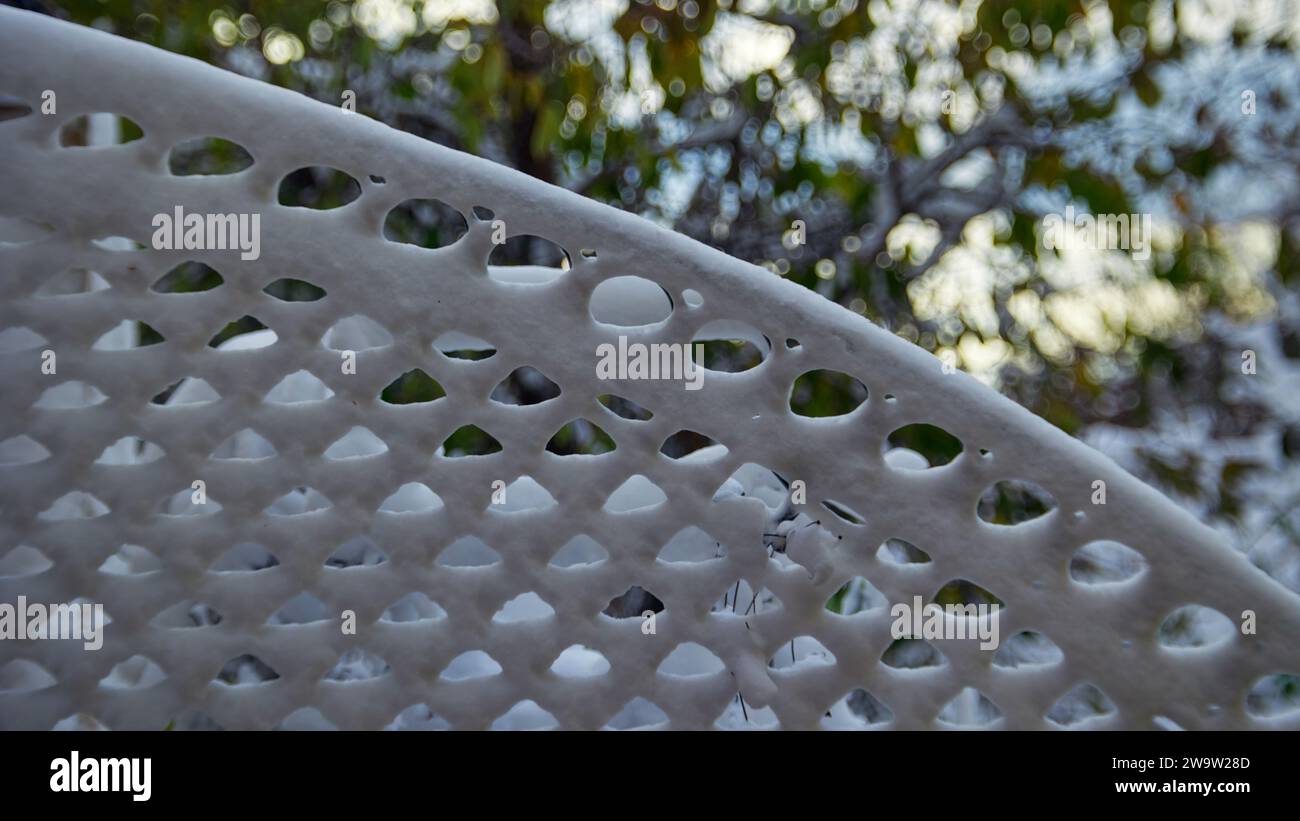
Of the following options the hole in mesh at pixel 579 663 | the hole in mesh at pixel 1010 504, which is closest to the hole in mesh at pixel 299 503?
the hole in mesh at pixel 579 663

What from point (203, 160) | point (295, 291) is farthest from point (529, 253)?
point (203, 160)

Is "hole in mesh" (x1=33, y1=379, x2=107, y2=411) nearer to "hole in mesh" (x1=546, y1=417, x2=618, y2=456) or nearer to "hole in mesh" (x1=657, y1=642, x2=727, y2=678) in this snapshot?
"hole in mesh" (x1=657, y1=642, x2=727, y2=678)

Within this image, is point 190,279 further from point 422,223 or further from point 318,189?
point 422,223

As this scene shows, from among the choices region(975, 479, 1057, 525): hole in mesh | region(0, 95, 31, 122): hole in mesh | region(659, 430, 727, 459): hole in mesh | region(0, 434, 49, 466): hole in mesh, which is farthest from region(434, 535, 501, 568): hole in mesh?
region(975, 479, 1057, 525): hole in mesh

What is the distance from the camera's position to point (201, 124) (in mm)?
982

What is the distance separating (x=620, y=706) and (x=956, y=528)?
0.45 meters

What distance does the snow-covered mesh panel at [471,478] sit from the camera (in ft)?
3.24

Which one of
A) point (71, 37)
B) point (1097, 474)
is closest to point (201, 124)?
point (71, 37)

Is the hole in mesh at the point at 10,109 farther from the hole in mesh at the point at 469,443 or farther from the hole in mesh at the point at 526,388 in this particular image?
the hole in mesh at the point at 526,388

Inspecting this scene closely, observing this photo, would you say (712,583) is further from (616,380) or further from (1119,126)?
(1119,126)

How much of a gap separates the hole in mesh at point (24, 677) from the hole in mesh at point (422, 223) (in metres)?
1.73

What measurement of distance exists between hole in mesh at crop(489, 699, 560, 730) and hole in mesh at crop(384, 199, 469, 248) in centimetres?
176

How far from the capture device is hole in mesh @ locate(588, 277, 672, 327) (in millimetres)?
1067
